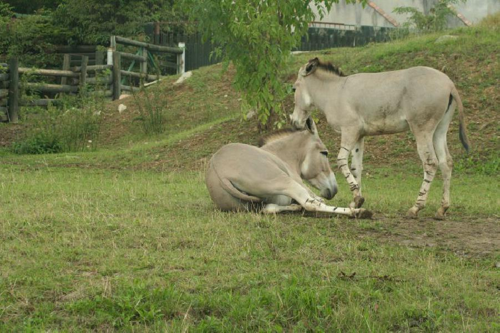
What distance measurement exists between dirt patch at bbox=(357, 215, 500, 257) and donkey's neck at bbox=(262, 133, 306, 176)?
1306mm

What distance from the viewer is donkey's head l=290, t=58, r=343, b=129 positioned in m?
10.7

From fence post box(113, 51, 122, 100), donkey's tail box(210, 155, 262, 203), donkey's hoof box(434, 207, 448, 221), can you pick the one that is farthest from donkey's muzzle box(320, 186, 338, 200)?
fence post box(113, 51, 122, 100)

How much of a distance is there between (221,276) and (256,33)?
27.8 feet

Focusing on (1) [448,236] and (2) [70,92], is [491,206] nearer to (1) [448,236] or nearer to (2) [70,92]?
(1) [448,236]

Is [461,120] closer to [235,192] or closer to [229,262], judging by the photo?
[235,192]

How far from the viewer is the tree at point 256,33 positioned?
14070 millimetres

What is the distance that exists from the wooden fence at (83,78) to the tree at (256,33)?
17.4 ft

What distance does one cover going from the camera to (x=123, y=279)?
5.84 metres

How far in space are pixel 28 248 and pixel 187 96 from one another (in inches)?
643

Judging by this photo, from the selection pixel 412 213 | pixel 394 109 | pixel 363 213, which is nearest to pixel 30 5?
pixel 394 109

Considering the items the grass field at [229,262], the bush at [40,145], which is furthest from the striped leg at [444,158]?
the bush at [40,145]

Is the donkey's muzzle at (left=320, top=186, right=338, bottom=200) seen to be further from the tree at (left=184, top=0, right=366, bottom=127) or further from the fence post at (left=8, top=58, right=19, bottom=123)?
the fence post at (left=8, top=58, right=19, bottom=123)

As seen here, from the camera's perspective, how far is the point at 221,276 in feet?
19.8

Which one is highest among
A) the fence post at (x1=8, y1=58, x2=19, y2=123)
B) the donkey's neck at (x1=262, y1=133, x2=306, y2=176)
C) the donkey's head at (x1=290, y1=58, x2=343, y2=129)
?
the donkey's head at (x1=290, y1=58, x2=343, y2=129)
